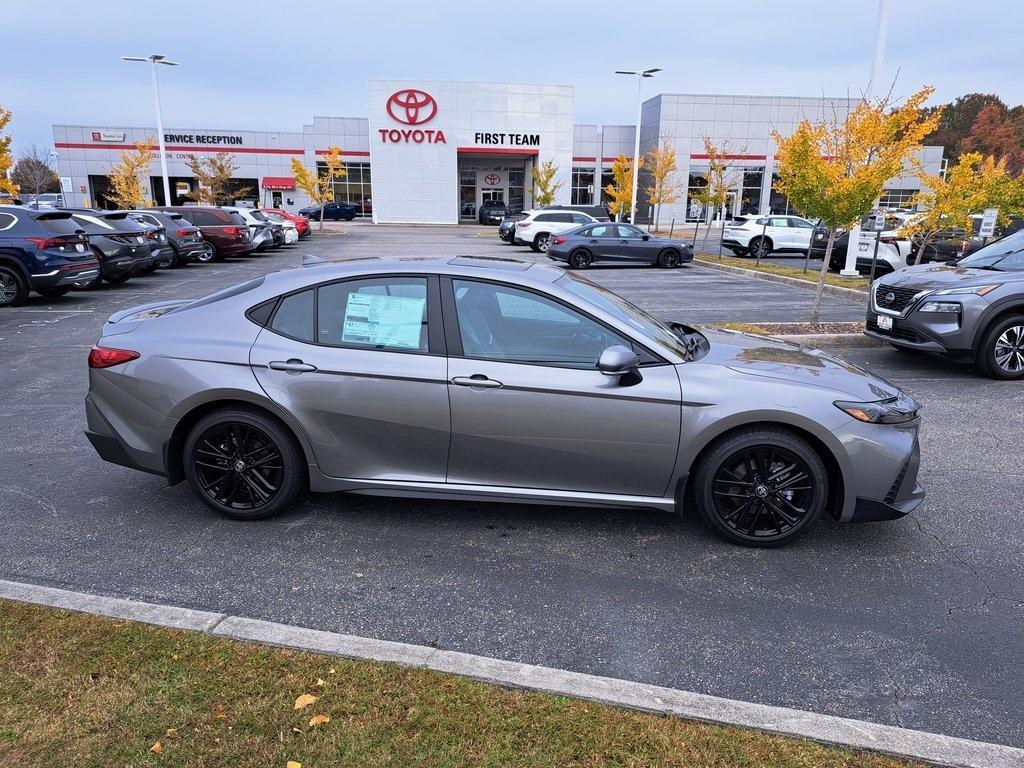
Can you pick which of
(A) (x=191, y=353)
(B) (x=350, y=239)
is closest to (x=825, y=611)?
(A) (x=191, y=353)

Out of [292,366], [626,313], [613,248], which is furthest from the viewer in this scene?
[613,248]

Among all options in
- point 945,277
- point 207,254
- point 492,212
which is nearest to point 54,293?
point 207,254

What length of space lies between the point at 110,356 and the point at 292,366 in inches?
47.5

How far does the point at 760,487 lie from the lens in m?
3.96

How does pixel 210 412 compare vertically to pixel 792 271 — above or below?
above

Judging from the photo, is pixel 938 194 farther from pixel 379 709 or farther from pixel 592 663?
pixel 379 709

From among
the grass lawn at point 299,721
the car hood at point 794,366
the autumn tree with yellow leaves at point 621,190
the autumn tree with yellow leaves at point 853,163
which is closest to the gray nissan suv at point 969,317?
the autumn tree with yellow leaves at point 853,163

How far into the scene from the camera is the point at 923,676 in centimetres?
301

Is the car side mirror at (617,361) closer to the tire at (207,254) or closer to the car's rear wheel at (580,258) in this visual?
the car's rear wheel at (580,258)

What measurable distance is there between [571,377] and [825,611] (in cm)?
173

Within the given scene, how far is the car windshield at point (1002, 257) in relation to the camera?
8453mm

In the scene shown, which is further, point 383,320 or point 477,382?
point 383,320

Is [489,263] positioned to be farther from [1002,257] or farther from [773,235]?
[773,235]

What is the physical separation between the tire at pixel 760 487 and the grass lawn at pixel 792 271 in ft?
42.7
